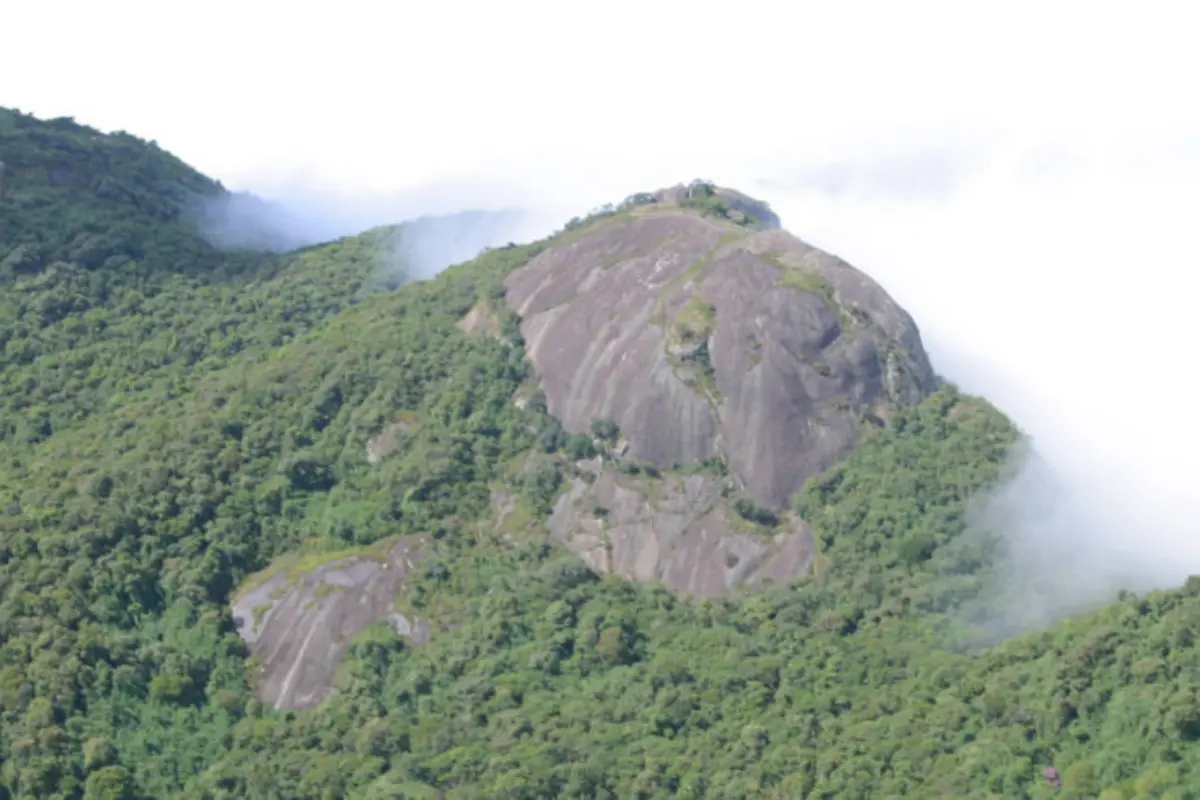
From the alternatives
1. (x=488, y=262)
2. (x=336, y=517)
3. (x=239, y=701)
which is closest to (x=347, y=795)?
(x=239, y=701)

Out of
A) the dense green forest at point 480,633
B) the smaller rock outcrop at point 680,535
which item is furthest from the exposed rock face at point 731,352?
the dense green forest at point 480,633

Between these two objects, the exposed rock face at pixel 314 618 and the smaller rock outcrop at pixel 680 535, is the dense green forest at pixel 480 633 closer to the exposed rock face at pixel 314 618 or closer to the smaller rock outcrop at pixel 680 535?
the exposed rock face at pixel 314 618

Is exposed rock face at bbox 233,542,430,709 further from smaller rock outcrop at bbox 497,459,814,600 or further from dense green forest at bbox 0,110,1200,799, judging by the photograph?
smaller rock outcrop at bbox 497,459,814,600

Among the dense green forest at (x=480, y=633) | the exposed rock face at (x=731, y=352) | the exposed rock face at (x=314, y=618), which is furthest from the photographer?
the exposed rock face at (x=731, y=352)

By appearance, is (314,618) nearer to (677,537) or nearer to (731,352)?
(677,537)

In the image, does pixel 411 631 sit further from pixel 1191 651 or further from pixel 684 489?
pixel 1191 651
